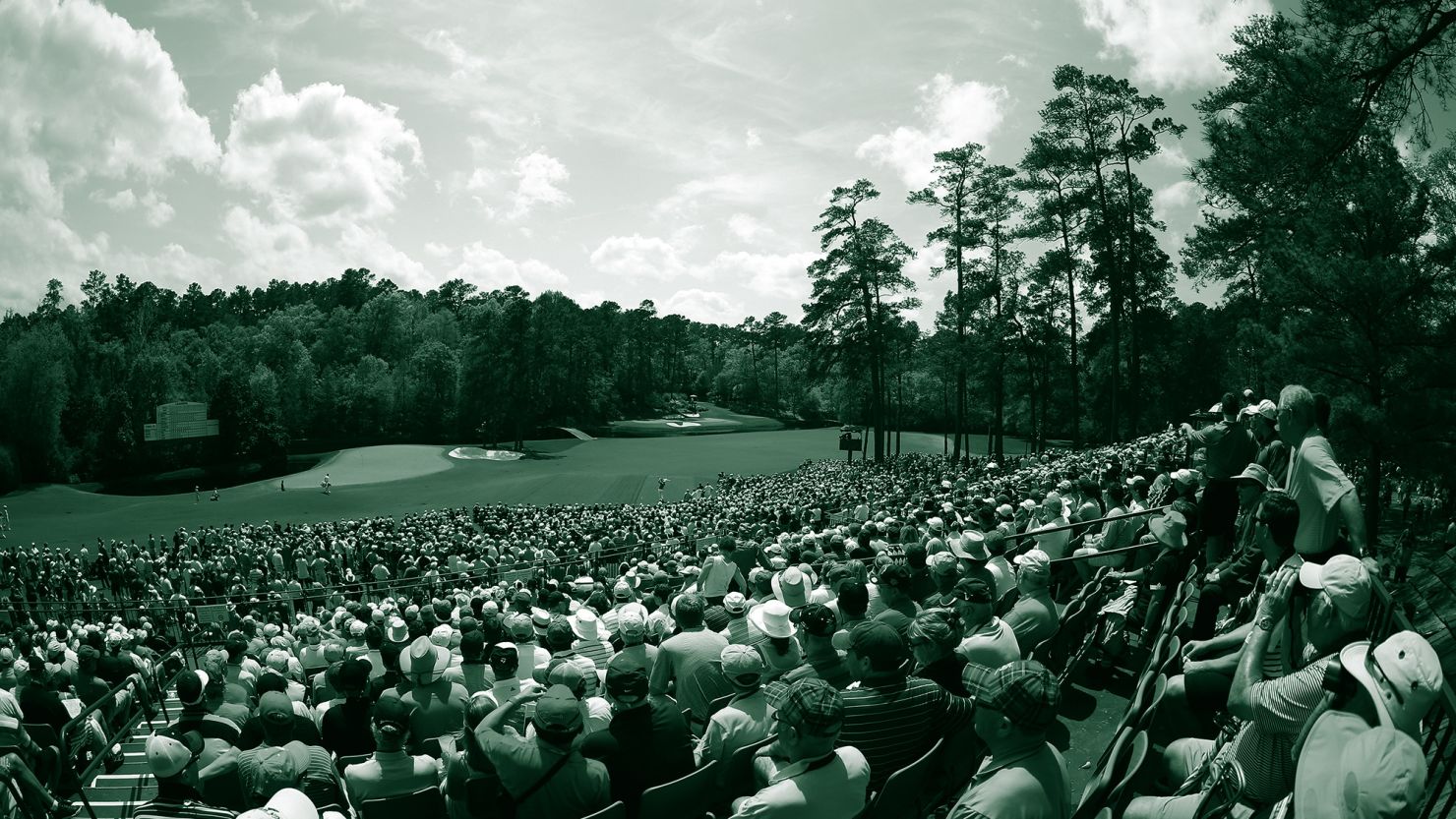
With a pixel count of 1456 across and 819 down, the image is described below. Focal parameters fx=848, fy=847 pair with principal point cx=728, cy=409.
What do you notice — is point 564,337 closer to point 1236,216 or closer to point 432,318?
point 432,318

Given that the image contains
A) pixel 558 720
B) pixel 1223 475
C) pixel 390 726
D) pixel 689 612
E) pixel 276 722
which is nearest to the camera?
pixel 558 720

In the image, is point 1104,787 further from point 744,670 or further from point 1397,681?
point 744,670

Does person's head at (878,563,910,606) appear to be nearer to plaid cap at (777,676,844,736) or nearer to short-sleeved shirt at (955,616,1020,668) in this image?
short-sleeved shirt at (955,616,1020,668)

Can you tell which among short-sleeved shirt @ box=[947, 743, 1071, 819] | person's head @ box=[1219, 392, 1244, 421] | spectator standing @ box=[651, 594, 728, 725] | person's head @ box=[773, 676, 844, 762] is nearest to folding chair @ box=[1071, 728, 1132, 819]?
short-sleeved shirt @ box=[947, 743, 1071, 819]

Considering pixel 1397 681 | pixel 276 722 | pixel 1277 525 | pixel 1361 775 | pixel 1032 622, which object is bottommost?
pixel 276 722

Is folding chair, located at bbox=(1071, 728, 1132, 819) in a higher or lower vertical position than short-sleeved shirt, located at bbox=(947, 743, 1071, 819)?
lower

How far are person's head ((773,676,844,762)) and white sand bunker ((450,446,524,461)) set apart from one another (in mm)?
64375

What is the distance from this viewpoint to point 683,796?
405 centimetres

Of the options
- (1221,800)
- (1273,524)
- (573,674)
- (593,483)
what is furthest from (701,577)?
(593,483)

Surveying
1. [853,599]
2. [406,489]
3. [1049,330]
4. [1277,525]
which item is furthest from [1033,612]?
[406,489]

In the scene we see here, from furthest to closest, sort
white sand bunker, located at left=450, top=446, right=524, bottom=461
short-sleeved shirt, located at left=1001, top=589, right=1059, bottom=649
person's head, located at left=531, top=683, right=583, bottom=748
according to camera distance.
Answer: white sand bunker, located at left=450, top=446, right=524, bottom=461
short-sleeved shirt, located at left=1001, top=589, right=1059, bottom=649
person's head, located at left=531, top=683, right=583, bottom=748

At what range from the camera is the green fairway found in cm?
4466

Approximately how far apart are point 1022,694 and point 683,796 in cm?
184

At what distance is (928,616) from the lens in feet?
16.3
